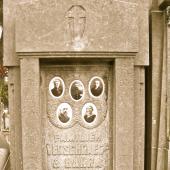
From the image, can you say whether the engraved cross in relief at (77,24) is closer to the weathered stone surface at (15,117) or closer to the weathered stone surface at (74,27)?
the weathered stone surface at (74,27)

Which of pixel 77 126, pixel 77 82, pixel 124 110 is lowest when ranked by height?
pixel 77 126

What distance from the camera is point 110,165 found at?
5480mm

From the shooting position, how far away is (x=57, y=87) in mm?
5379

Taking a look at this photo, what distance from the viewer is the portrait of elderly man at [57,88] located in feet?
17.6

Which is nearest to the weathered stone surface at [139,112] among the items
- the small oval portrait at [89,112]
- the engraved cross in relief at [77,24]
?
the small oval portrait at [89,112]

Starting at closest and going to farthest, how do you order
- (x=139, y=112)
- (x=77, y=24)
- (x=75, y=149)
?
(x=77, y=24), (x=139, y=112), (x=75, y=149)

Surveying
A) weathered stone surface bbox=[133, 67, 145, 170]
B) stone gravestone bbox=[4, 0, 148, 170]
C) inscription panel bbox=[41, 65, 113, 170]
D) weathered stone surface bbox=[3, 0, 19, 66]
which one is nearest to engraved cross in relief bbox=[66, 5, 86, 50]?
stone gravestone bbox=[4, 0, 148, 170]

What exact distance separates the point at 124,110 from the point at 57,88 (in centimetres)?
103

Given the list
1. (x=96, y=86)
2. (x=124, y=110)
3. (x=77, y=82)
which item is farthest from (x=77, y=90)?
(x=124, y=110)

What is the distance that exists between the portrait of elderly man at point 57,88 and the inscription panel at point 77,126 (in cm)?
7

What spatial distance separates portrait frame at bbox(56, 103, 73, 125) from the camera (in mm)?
5391

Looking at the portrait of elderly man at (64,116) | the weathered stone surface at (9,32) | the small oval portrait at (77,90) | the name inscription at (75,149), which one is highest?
the weathered stone surface at (9,32)

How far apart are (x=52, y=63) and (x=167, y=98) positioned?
1.75 meters

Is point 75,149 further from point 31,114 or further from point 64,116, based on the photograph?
point 31,114
